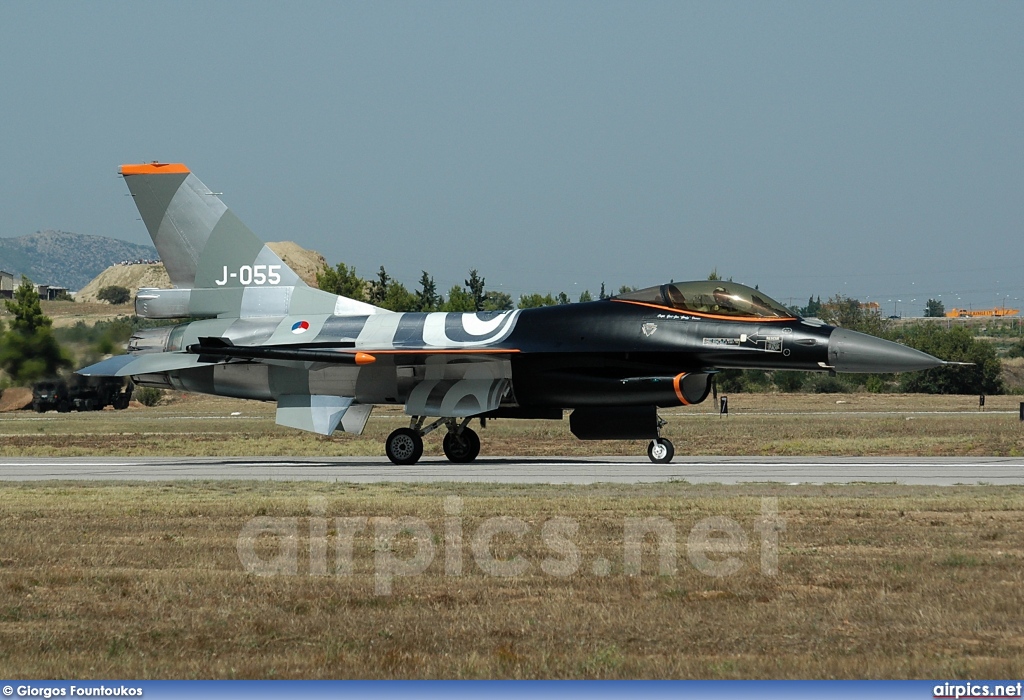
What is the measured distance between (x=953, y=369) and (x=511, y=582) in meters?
56.0

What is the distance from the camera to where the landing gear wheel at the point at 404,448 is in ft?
68.1

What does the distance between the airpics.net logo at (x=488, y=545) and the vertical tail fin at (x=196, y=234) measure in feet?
36.2

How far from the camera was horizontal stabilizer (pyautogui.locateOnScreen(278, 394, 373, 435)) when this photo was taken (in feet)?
67.8

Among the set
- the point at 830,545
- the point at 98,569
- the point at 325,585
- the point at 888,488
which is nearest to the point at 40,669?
the point at 325,585

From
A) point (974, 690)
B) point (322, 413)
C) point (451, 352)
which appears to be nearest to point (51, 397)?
point (322, 413)

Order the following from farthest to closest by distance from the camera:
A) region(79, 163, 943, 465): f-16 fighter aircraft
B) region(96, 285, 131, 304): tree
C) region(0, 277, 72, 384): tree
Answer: region(96, 285, 131, 304): tree < region(0, 277, 72, 384): tree < region(79, 163, 943, 465): f-16 fighter aircraft

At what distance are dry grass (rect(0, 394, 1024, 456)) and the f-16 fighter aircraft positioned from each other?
3.45 metres

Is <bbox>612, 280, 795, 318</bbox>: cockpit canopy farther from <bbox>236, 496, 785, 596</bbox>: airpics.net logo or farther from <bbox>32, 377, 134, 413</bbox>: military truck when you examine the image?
<bbox>32, 377, 134, 413</bbox>: military truck

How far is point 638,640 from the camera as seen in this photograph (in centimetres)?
664

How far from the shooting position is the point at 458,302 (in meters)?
86.3

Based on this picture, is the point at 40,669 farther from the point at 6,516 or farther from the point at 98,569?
the point at 6,516

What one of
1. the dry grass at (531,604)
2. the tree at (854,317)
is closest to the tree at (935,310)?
the tree at (854,317)

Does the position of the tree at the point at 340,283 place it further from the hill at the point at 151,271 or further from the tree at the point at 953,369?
the hill at the point at 151,271

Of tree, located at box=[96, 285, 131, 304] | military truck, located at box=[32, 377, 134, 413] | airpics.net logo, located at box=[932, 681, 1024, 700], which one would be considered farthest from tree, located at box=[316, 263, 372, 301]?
airpics.net logo, located at box=[932, 681, 1024, 700]
